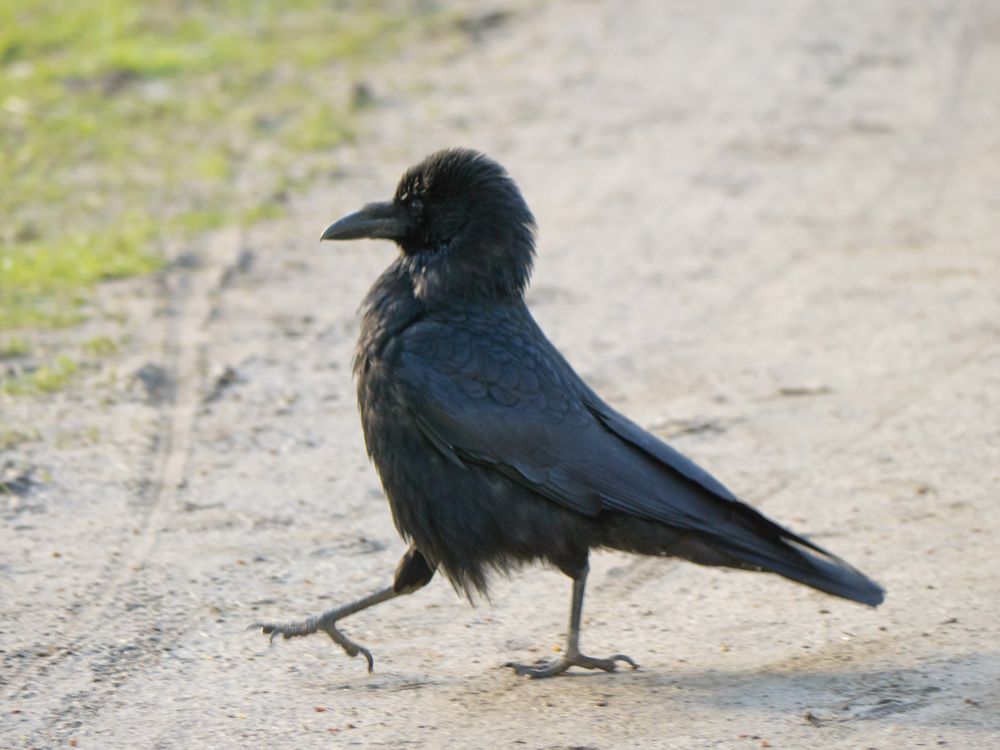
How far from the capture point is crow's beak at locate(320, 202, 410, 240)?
535cm

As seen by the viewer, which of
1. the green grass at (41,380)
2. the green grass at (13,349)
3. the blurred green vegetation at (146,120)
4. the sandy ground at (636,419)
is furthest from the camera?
the blurred green vegetation at (146,120)

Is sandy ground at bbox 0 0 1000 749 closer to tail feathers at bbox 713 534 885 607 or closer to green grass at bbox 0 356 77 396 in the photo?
green grass at bbox 0 356 77 396

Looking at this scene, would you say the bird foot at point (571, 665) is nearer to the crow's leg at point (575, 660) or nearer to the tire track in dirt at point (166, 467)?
the crow's leg at point (575, 660)

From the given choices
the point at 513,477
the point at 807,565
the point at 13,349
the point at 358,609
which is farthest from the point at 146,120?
the point at 807,565

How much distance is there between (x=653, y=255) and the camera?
900 cm

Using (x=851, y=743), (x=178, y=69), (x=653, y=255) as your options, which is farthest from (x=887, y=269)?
(x=178, y=69)

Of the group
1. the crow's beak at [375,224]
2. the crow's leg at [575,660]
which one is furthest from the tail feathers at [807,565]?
the crow's beak at [375,224]

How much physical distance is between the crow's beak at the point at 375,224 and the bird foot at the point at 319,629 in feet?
4.47

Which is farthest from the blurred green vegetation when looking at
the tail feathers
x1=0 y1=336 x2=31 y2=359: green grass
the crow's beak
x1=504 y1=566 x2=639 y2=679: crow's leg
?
the tail feathers

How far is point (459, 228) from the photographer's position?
526 centimetres

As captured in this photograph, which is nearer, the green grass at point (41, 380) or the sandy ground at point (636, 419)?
the sandy ground at point (636, 419)

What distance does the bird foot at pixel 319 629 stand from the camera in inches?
194

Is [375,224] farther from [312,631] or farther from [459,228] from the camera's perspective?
[312,631]

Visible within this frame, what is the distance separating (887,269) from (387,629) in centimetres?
464
